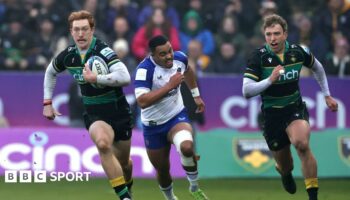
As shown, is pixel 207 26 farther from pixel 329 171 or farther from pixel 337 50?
pixel 329 171

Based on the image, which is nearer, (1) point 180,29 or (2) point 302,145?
(2) point 302,145

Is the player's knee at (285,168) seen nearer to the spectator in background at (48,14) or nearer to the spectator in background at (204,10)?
the spectator in background at (204,10)

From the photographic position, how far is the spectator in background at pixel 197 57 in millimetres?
19891

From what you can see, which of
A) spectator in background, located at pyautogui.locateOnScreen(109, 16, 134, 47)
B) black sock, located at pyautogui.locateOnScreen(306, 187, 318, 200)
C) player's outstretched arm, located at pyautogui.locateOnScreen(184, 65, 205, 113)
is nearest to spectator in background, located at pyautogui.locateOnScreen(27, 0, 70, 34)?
spectator in background, located at pyautogui.locateOnScreen(109, 16, 134, 47)

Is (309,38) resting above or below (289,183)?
above

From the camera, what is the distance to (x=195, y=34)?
838 inches

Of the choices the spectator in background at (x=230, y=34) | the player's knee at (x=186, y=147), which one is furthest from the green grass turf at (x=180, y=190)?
the spectator in background at (x=230, y=34)

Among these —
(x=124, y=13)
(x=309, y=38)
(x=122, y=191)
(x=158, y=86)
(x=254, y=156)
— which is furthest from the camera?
(x=309, y=38)

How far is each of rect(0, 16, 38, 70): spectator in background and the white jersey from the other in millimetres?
7960

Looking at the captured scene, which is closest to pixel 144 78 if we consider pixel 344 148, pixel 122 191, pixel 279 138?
pixel 122 191

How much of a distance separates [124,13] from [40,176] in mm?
5861

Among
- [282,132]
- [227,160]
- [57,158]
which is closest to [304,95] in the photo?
[227,160]

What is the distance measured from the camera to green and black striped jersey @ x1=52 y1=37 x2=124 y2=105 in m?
12.8

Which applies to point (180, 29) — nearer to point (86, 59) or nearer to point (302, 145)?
point (86, 59)
